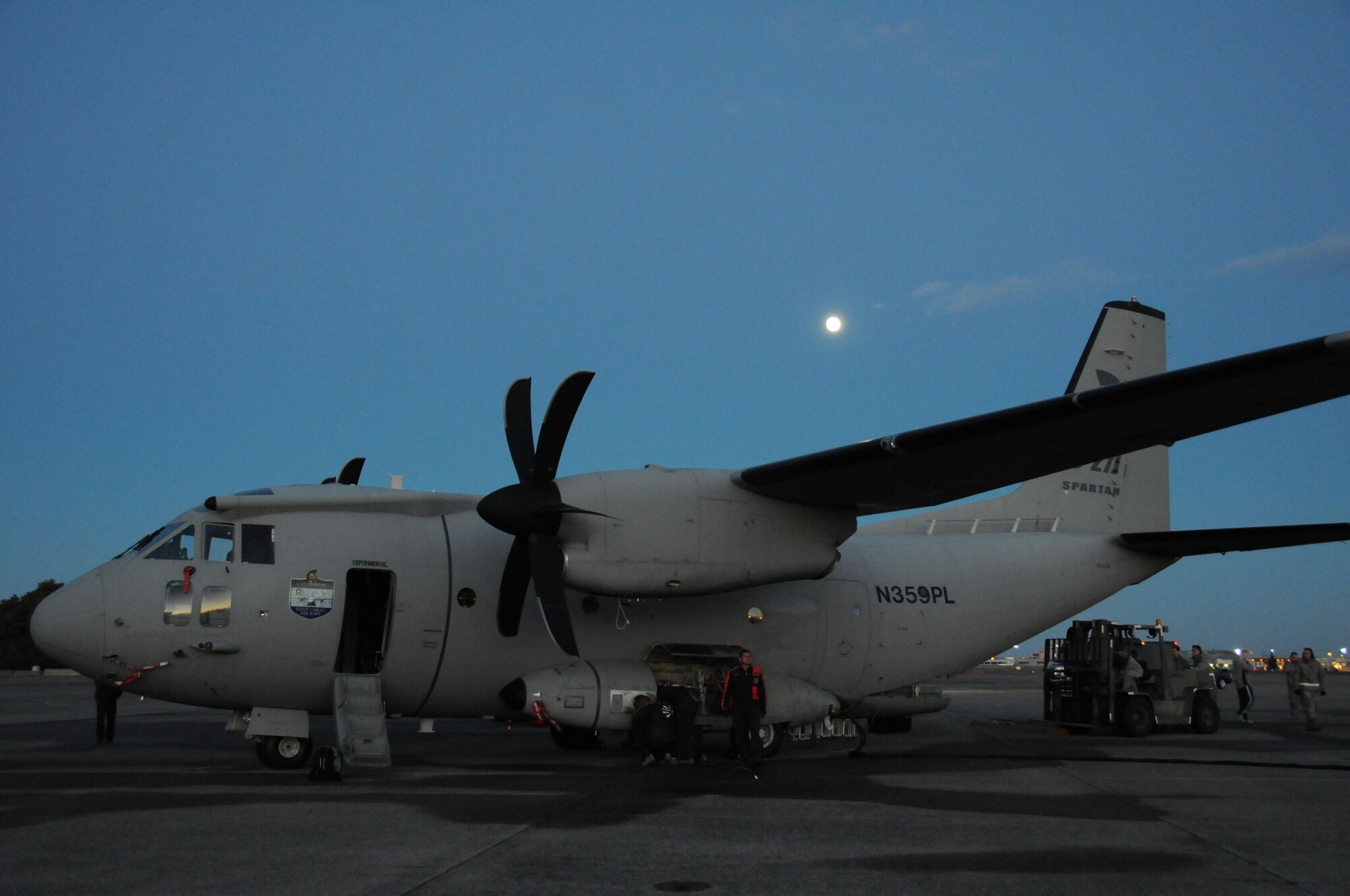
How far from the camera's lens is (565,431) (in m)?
12.9

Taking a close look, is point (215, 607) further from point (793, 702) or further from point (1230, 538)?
point (1230, 538)

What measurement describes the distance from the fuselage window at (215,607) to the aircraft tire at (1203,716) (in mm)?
17303

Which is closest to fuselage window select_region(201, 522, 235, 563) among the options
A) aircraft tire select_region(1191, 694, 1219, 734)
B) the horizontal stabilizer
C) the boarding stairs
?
the boarding stairs

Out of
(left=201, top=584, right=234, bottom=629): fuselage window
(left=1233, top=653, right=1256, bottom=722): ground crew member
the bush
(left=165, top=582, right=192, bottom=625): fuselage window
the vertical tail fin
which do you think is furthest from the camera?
the bush

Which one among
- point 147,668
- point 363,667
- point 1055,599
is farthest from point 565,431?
point 1055,599

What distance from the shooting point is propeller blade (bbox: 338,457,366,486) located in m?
16.0

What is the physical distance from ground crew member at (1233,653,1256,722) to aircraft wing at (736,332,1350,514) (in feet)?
42.6

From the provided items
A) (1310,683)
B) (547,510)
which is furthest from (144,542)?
(1310,683)

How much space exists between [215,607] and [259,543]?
926 millimetres

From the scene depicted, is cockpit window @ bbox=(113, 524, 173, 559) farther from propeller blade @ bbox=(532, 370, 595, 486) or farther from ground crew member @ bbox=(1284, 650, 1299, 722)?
ground crew member @ bbox=(1284, 650, 1299, 722)

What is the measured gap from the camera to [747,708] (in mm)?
13000

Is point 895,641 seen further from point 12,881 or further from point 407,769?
point 12,881

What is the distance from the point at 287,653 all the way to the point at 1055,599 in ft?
40.5

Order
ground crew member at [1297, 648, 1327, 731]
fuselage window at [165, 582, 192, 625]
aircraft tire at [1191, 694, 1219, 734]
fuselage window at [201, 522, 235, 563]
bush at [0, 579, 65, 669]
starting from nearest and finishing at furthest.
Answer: fuselage window at [165, 582, 192, 625] < fuselage window at [201, 522, 235, 563] < aircraft tire at [1191, 694, 1219, 734] < ground crew member at [1297, 648, 1327, 731] < bush at [0, 579, 65, 669]
